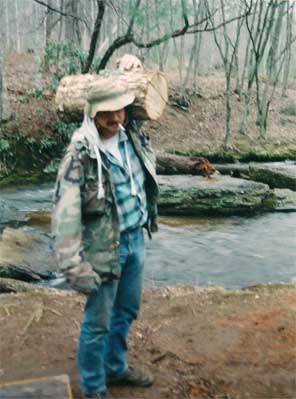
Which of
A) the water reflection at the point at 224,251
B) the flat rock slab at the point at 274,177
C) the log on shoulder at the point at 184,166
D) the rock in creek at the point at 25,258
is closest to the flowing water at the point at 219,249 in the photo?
the water reflection at the point at 224,251

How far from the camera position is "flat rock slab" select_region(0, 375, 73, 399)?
9.30 feet

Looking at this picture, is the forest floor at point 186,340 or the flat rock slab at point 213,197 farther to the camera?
the flat rock slab at point 213,197

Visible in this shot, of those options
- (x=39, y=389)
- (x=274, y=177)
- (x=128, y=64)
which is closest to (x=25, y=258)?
(x=39, y=389)

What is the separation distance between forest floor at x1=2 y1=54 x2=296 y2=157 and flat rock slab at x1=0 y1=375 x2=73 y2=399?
12.2m

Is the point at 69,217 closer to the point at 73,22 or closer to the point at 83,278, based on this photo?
the point at 83,278

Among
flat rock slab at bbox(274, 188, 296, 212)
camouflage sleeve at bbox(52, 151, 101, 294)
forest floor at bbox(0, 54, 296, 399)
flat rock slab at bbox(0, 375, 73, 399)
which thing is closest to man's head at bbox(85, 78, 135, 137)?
camouflage sleeve at bbox(52, 151, 101, 294)

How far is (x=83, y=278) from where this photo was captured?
264 cm

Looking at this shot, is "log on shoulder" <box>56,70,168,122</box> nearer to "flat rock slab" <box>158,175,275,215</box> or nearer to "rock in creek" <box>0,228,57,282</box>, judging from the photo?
"rock in creek" <box>0,228,57,282</box>

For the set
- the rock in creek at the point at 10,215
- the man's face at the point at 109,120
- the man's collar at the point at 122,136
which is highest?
the man's face at the point at 109,120

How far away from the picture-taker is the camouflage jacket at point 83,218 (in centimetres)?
265

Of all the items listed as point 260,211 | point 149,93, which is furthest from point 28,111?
point 149,93

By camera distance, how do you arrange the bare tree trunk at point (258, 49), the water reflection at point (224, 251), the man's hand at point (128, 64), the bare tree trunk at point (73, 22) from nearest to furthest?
the man's hand at point (128, 64) < the water reflection at point (224, 251) < the bare tree trunk at point (73, 22) < the bare tree trunk at point (258, 49)

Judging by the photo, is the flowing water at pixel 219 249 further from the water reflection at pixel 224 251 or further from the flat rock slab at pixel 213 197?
the flat rock slab at pixel 213 197

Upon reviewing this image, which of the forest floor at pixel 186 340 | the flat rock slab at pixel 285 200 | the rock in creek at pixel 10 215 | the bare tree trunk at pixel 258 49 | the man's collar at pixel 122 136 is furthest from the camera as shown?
the bare tree trunk at pixel 258 49
